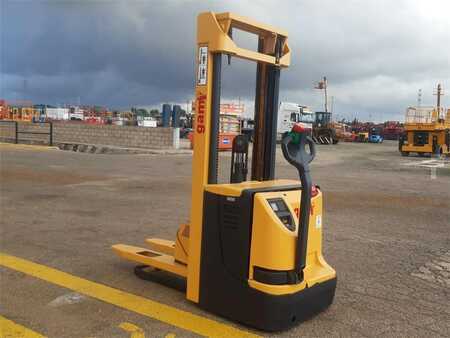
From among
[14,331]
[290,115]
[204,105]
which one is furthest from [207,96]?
[290,115]

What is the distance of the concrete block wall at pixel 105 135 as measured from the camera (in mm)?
26141

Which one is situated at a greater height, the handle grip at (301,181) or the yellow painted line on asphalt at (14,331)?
the handle grip at (301,181)

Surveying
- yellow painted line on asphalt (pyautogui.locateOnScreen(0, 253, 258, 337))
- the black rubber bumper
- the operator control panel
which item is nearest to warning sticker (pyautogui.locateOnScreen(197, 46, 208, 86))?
the operator control panel

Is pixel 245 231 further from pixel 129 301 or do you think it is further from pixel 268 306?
pixel 129 301

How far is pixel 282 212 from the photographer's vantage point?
3.67 metres

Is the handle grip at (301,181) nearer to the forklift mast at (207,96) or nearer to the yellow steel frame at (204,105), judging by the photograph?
the yellow steel frame at (204,105)

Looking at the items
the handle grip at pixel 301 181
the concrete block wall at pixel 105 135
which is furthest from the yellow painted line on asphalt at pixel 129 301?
the concrete block wall at pixel 105 135

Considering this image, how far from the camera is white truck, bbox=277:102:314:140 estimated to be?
38.8m

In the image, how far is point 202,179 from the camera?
3.93 metres

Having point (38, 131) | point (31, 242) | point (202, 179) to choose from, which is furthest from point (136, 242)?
point (38, 131)

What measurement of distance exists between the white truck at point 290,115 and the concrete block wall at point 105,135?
13708 millimetres

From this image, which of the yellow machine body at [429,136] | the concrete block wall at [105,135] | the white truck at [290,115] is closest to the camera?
the concrete block wall at [105,135]

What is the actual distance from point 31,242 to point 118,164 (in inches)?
467

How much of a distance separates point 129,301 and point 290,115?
36.1m
